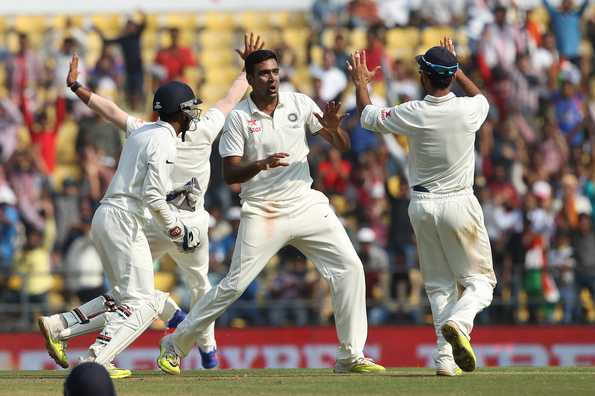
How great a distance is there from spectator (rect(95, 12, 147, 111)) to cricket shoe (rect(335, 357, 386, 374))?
1129 centimetres

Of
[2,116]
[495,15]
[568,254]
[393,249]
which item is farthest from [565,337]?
[2,116]

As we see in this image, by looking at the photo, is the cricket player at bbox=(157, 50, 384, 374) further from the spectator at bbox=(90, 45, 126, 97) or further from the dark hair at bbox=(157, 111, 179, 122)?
the spectator at bbox=(90, 45, 126, 97)

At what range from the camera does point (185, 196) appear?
43.5 ft

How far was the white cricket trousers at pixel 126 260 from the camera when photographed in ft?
38.8

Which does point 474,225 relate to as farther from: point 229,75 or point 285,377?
point 229,75

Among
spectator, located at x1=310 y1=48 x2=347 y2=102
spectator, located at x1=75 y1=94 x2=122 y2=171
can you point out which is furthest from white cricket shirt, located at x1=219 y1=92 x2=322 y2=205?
spectator, located at x1=310 y1=48 x2=347 y2=102

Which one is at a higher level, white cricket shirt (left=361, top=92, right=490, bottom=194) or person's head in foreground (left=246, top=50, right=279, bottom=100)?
person's head in foreground (left=246, top=50, right=279, bottom=100)

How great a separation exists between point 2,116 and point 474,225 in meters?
12.2

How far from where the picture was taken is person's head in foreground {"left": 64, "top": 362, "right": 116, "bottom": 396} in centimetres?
727

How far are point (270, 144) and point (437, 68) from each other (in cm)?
154

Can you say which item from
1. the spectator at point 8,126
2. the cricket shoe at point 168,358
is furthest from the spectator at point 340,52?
the cricket shoe at point 168,358

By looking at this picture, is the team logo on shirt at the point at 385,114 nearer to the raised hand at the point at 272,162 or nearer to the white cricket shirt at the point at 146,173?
the raised hand at the point at 272,162

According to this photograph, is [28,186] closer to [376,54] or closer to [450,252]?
[376,54]

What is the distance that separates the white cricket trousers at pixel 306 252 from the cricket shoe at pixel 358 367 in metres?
0.05
